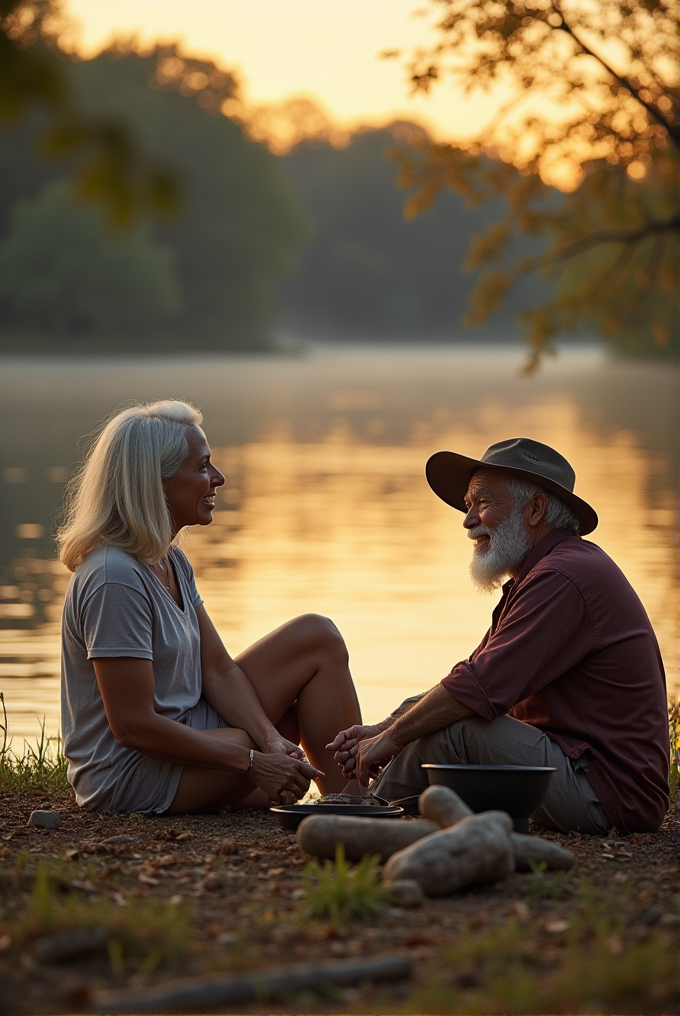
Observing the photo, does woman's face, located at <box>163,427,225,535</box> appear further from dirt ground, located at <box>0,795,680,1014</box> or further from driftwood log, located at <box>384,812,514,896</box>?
driftwood log, located at <box>384,812,514,896</box>

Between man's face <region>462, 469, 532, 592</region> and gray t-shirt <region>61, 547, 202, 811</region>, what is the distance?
3.63 ft

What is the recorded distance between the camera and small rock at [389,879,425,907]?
3.96 m

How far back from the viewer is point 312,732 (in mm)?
6000

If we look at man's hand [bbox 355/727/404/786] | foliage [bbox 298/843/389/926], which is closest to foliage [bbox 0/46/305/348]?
man's hand [bbox 355/727/404/786]

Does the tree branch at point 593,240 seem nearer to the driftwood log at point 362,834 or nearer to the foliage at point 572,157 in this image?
the foliage at point 572,157

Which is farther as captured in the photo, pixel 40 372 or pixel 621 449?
pixel 40 372

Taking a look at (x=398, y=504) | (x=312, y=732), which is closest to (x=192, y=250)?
(x=398, y=504)

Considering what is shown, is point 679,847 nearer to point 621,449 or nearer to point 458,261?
point 621,449

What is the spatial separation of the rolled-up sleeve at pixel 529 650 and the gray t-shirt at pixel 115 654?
1.10 metres

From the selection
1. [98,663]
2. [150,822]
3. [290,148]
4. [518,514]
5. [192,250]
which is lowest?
[150,822]

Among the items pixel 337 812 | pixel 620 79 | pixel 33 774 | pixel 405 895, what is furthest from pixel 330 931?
pixel 620 79

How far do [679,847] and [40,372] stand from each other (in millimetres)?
68630

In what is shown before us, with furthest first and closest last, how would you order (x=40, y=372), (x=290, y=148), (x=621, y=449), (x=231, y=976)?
(x=290, y=148) → (x=40, y=372) → (x=621, y=449) → (x=231, y=976)

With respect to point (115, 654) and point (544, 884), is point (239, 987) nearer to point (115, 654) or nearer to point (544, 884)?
point (544, 884)
